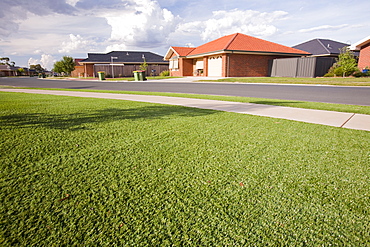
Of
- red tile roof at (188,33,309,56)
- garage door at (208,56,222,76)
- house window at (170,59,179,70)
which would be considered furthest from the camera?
house window at (170,59,179,70)

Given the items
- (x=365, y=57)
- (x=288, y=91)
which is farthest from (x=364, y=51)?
(x=288, y=91)

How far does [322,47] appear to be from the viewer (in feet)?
120

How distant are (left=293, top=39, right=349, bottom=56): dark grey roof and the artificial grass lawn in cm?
3691

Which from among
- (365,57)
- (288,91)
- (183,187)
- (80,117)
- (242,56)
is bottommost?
(183,187)

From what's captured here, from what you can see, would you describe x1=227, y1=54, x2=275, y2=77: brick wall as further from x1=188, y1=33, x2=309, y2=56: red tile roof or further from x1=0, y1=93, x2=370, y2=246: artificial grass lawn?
x1=0, y1=93, x2=370, y2=246: artificial grass lawn

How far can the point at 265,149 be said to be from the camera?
3.52 m

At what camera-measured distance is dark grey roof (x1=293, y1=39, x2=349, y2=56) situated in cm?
3512

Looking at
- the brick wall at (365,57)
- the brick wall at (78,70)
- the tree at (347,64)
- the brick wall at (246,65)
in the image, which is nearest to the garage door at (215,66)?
the brick wall at (246,65)

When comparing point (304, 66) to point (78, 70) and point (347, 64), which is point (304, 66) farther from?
point (78, 70)

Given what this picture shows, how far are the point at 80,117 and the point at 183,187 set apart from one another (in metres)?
4.08

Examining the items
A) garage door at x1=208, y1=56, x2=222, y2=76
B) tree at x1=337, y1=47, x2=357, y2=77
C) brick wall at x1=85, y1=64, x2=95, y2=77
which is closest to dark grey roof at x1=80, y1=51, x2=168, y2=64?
brick wall at x1=85, y1=64, x2=95, y2=77

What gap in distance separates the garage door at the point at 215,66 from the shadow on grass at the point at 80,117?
26.2m

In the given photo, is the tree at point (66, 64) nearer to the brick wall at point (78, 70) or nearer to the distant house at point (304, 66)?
the brick wall at point (78, 70)

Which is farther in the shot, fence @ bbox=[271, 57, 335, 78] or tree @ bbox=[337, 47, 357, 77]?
fence @ bbox=[271, 57, 335, 78]
